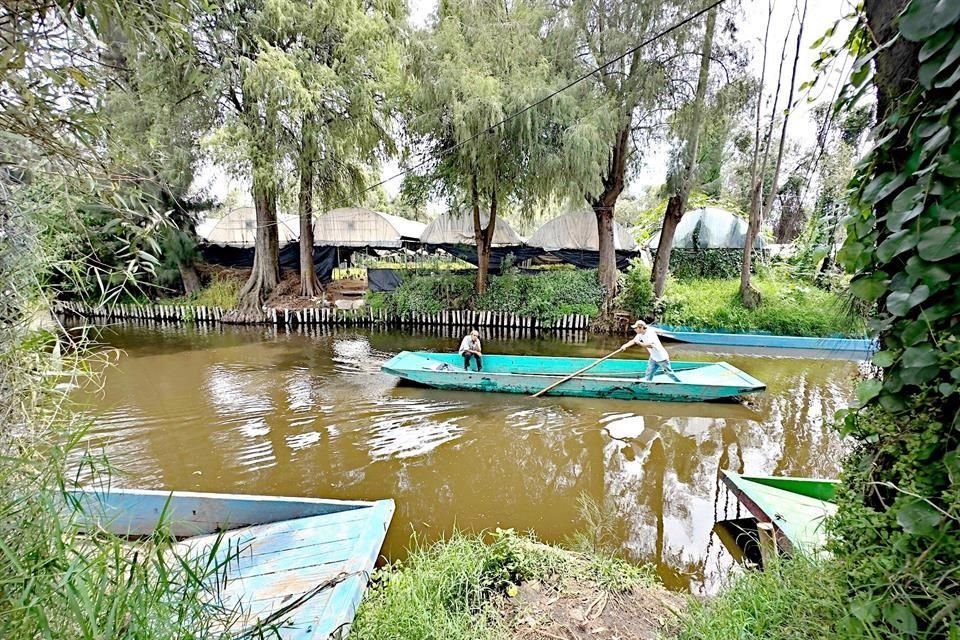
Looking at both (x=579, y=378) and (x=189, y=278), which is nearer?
(x=579, y=378)

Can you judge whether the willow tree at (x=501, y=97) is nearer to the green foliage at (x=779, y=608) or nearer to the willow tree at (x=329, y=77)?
the willow tree at (x=329, y=77)

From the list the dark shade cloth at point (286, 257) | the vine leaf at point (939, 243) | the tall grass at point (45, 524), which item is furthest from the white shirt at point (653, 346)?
the dark shade cloth at point (286, 257)

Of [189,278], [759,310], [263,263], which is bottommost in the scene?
[759,310]

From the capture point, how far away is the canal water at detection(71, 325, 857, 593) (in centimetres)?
414

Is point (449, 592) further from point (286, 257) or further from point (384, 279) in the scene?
point (286, 257)

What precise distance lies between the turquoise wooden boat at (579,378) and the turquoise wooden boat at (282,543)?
414 cm

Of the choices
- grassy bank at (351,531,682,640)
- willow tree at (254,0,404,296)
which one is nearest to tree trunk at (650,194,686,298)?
willow tree at (254,0,404,296)

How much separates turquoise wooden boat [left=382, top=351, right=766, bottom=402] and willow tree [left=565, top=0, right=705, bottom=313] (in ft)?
16.6

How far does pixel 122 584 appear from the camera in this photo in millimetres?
1342

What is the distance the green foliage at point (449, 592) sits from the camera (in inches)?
88.6

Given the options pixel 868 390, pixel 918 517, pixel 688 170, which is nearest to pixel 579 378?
pixel 868 390

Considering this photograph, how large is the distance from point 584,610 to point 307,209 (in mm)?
14400

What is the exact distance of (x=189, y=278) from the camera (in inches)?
611

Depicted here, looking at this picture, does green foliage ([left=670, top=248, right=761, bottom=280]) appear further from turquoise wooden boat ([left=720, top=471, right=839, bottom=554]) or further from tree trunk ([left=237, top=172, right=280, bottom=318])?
tree trunk ([left=237, top=172, right=280, bottom=318])
